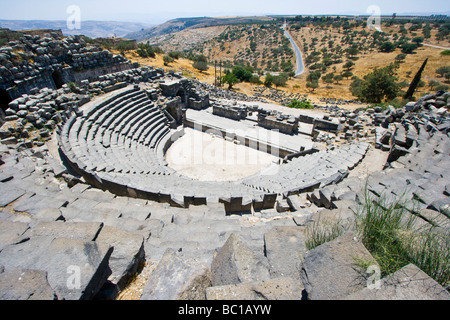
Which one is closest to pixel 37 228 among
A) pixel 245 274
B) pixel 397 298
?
pixel 245 274

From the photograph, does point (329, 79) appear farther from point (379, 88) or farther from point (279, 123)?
point (279, 123)

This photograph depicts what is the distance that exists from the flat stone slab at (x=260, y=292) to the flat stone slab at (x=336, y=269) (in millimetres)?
309

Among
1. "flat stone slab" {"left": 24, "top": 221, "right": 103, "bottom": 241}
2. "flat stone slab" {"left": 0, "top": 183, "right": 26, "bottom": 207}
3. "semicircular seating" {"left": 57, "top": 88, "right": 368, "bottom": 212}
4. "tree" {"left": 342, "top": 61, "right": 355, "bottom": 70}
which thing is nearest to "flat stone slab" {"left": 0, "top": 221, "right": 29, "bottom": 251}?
"flat stone slab" {"left": 24, "top": 221, "right": 103, "bottom": 241}

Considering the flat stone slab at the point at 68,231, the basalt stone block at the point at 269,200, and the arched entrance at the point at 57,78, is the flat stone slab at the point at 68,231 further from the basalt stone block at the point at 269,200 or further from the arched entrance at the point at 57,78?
the arched entrance at the point at 57,78

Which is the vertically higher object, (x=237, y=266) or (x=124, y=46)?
(x=124, y=46)

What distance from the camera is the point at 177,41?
126750 mm

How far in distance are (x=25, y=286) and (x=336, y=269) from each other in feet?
11.6

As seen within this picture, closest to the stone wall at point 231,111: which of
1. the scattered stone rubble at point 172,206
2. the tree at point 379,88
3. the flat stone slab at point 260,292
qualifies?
the scattered stone rubble at point 172,206

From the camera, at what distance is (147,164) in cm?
1200

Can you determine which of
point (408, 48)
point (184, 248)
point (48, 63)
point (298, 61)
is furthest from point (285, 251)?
point (408, 48)

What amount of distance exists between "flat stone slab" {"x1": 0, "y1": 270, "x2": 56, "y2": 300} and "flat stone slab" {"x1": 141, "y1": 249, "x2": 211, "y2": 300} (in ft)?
3.32

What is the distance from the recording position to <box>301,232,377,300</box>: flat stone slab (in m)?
2.47

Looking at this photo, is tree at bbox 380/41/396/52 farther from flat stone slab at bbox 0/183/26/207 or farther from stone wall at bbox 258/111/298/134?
flat stone slab at bbox 0/183/26/207

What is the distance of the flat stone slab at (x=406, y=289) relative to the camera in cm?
209
